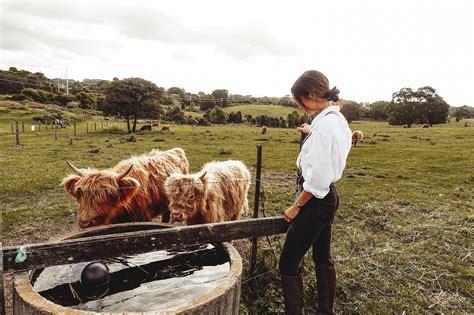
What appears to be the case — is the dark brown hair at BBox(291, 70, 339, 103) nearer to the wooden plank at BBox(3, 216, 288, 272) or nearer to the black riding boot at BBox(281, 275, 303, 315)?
the wooden plank at BBox(3, 216, 288, 272)

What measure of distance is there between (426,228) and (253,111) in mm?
62607

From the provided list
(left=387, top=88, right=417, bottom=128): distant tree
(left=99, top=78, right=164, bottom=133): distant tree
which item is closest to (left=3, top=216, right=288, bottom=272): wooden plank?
(left=99, top=78, right=164, bottom=133): distant tree

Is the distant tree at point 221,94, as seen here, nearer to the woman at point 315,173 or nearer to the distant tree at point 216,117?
the distant tree at point 216,117

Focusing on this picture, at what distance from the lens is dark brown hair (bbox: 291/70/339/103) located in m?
2.78

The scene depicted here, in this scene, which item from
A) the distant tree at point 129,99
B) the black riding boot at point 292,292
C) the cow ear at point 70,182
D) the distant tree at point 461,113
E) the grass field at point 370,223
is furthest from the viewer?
the distant tree at point 461,113

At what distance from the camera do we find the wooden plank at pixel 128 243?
8.13 feet

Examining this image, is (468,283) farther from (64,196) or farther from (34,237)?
(64,196)

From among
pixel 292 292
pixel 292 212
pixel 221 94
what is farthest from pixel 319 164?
pixel 221 94

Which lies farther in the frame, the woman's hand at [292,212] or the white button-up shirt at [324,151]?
the woman's hand at [292,212]

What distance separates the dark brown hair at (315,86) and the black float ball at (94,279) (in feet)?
7.66

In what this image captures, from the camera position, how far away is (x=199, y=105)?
3103 inches

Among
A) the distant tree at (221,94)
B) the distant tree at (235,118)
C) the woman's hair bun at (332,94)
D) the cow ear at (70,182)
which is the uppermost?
the distant tree at (221,94)

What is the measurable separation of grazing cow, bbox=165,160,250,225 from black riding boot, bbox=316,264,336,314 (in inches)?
83.6

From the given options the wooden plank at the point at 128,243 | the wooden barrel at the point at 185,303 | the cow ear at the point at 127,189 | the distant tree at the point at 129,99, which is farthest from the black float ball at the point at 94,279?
the distant tree at the point at 129,99
